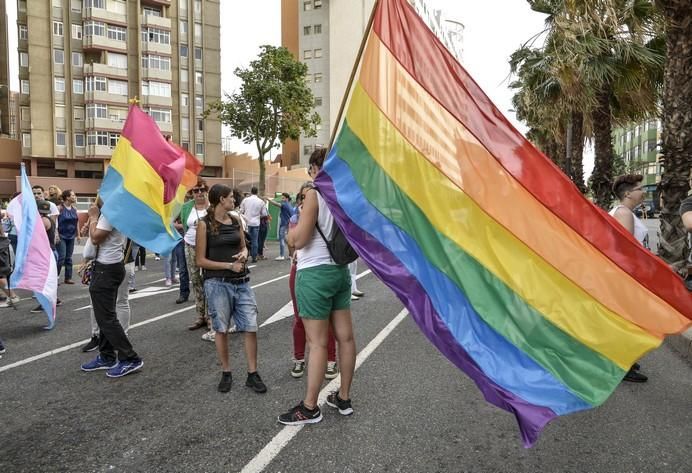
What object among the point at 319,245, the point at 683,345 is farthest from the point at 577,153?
the point at 319,245

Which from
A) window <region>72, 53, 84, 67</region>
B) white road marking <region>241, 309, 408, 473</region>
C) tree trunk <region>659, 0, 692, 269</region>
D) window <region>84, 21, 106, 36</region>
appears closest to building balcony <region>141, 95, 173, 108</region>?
window <region>72, 53, 84, 67</region>

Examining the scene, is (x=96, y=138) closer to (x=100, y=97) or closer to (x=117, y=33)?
(x=100, y=97)

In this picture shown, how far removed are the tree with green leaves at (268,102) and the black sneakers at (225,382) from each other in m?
29.8

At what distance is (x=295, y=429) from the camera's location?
11.9 ft

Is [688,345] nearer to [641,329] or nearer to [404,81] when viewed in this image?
[641,329]

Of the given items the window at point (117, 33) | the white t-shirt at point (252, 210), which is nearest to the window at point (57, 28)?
the window at point (117, 33)

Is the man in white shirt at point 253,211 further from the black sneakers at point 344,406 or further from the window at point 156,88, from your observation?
the window at point 156,88

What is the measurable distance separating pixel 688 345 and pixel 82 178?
50.2 meters

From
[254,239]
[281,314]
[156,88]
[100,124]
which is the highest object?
[156,88]

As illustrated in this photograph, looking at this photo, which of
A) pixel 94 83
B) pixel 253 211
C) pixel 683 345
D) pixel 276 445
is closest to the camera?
pixel 276 445

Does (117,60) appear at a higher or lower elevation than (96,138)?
higher

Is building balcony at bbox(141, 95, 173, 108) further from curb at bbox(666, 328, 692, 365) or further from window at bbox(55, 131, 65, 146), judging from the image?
curb at bbox(666, 328, 692, 365)

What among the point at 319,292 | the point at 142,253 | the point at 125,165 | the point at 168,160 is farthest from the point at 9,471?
the point at 142,253

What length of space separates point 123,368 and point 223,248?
1.56m
